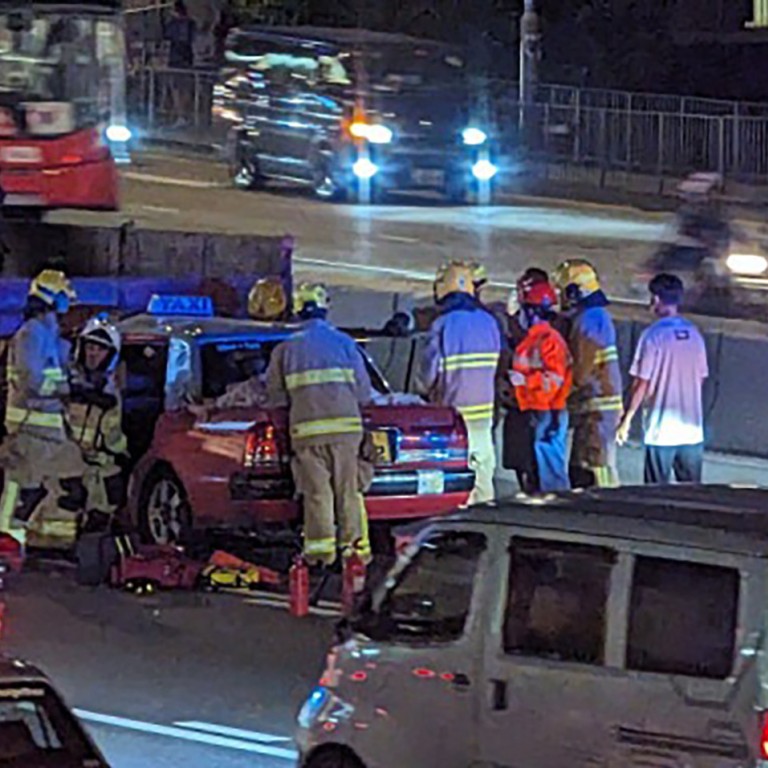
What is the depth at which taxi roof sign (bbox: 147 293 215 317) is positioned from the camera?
52.3 feet

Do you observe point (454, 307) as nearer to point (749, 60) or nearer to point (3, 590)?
point (3, 590)

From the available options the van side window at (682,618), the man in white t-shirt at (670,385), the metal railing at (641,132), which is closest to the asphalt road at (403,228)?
the metal railing at (641,132)

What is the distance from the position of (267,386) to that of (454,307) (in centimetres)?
130

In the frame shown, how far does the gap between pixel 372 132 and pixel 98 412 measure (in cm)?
2102

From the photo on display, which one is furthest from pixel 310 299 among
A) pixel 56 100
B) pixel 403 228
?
pixel 403 228

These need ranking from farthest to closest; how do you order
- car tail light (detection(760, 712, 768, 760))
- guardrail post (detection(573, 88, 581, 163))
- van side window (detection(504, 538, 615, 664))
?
1. guardrail post (detection(573, 88, 581, 163))
2. van side window (detection(504, 538, 615, 664))
3. car tail light (detection(760, 712, 768, 760))

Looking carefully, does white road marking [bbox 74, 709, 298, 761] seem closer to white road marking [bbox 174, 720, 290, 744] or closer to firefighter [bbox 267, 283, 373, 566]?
white road marking [bbox 174, 720, 290, 744]

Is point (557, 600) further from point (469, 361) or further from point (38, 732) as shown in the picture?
point (469, 361)

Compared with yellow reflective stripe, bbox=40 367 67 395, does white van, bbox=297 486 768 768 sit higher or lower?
higher

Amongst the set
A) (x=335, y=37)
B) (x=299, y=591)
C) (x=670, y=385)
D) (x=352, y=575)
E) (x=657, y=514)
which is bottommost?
(x=299, y=591)

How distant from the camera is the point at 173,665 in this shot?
11.8m

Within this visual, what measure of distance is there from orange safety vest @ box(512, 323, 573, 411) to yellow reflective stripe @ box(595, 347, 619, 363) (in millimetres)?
169

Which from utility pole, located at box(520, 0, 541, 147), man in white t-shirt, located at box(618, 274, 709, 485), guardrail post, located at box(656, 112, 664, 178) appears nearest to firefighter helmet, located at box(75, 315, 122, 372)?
man in white t-shirt, located at box(618, 274, 709, 485)

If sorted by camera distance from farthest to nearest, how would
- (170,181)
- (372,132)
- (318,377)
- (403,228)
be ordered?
(170,181) → (372,132) → (403,228) → (318,377)
